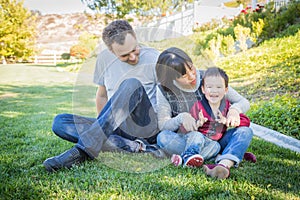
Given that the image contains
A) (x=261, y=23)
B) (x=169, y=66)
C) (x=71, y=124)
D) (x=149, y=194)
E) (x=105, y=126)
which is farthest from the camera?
(x=261, y=23)

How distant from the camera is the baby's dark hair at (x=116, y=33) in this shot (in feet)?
7.29

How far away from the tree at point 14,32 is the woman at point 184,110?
16.5 meters

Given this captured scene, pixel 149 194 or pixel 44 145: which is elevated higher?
pixel 149 194

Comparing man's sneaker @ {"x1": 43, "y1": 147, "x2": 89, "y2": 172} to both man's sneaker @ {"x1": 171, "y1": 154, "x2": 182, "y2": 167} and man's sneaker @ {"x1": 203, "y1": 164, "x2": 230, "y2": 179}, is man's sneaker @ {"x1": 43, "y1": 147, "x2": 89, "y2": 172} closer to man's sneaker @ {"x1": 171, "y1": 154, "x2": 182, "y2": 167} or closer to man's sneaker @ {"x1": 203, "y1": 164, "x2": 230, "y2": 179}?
man's sneaker @ {"x1": 171, "y1": 154, "x2": 182, "y2": 167}

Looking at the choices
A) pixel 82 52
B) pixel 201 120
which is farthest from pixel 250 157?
pixel 82 52

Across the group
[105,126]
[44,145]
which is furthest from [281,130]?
[44,145]

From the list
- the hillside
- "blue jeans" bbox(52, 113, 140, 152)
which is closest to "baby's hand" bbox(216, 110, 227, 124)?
"blue jeans" bbox(52, 113, 140, 152)

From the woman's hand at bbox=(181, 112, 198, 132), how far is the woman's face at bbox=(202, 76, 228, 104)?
17 centimetres

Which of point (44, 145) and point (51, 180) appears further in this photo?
point (44, 145)

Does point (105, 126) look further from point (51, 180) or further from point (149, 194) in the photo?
point (149, 194)

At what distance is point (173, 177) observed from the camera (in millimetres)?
1994

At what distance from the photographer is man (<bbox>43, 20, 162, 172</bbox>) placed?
2.24 meters

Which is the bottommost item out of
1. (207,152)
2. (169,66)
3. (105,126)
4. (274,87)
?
(274,87)

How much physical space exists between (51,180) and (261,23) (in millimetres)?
8424
